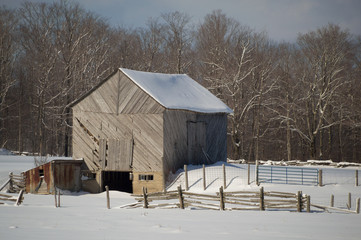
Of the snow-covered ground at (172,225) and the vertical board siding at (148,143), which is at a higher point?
the vertical board siding at (148,143)

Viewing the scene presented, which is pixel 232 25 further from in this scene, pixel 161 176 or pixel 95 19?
pixel 161 176

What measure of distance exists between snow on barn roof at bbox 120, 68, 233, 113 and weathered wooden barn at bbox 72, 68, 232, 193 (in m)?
0.10

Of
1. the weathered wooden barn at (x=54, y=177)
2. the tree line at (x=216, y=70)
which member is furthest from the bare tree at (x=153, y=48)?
the weathered wooden barn at (x=54, y=177)

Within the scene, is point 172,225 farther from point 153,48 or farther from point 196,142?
point 153,48

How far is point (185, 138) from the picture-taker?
3136 cm

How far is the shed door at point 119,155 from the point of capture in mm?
29781

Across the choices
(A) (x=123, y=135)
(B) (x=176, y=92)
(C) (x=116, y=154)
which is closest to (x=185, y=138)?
(B) (x=176, y=92)

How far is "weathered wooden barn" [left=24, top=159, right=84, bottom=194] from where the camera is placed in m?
29.2

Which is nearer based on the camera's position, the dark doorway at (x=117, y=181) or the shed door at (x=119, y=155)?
the shed door at (x=119, y=155)

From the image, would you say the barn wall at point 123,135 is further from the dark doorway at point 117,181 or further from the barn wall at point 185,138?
the dark doorway at point 117,181

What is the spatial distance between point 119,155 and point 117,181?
4.72 meters

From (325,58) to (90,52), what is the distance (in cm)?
2393

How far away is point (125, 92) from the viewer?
3002 cm

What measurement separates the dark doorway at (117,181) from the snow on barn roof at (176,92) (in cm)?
697
